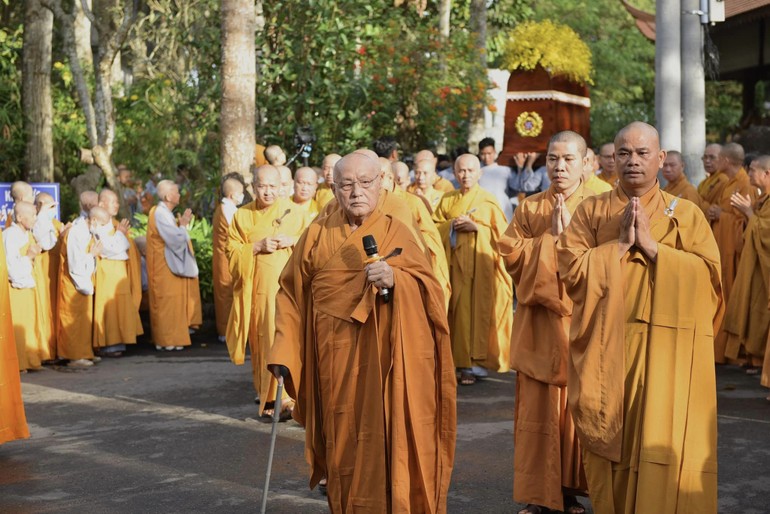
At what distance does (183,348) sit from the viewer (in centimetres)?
1232

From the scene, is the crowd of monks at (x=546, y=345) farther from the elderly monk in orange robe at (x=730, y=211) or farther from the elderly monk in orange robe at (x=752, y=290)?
the elderly monk in orange robe at (x=730, y=211)

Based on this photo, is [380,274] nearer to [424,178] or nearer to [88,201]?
[424,178]

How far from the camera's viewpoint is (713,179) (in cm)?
1116

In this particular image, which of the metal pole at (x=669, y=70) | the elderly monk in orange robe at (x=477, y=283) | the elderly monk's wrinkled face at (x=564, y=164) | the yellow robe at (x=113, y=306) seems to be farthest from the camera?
the metal pole at (x=669, y=70)

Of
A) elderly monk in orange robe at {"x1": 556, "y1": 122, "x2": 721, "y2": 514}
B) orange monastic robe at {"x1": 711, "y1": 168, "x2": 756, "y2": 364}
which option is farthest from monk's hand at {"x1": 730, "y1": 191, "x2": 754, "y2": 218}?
elderly monk in orange robe at {"x1": 556, "y1": 122, "x2": 721, "y2": 514}

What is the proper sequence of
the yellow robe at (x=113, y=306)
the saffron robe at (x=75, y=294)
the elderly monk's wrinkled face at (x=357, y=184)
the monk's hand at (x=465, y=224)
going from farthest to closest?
the yellow robe at (x=113, y=306) < the saffron robe at (x=75, y=294) < the monk's hand at (x=465, y=224) < the elderly monk's wrinkled face at (x=357, y=184)

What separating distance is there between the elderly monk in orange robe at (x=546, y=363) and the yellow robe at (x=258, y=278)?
2539mm

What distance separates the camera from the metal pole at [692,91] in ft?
41.2

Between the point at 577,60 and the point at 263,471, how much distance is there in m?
11.3

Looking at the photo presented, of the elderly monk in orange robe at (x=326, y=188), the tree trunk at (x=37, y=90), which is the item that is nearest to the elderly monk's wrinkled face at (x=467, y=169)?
the elderly monk in orange robe at (x=326, y=188)

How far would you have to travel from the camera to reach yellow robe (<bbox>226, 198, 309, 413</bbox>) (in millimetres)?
8289

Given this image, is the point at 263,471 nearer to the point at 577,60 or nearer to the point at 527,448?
the point at 527,448

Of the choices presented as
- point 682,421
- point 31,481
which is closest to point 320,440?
point 682,421

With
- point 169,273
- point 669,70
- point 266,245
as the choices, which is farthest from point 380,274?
point 669,70
